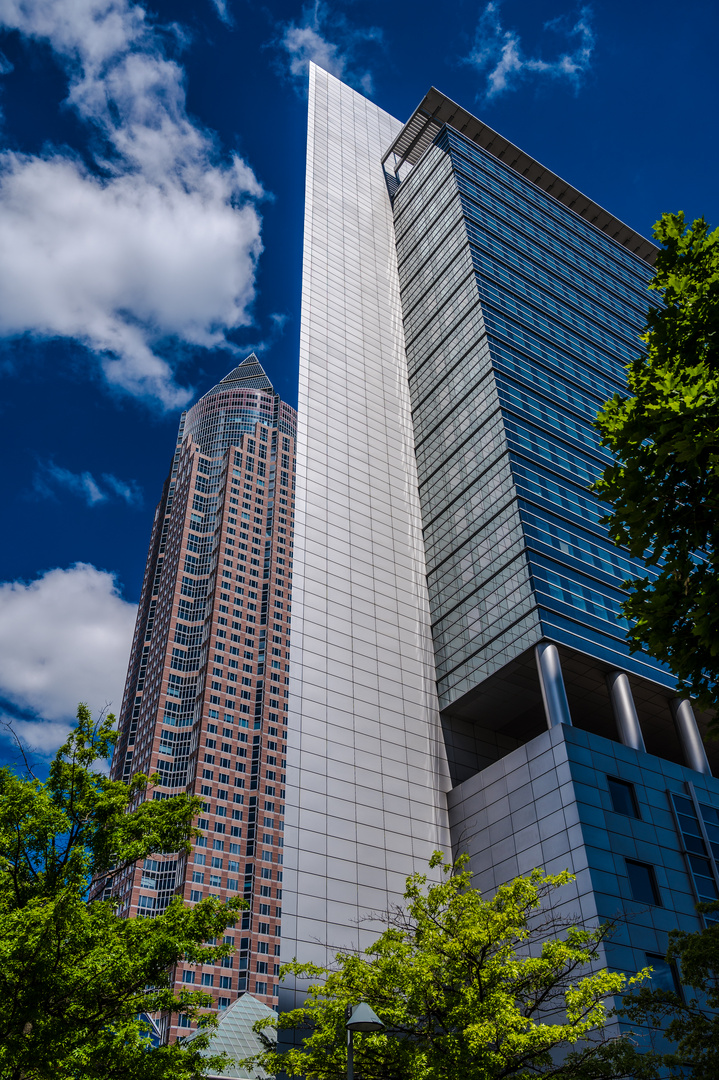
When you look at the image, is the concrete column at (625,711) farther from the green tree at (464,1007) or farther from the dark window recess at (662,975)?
the green tree at (464,1007)

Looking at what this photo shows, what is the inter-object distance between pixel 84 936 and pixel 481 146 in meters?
88.6

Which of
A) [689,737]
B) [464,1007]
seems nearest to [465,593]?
[689,737]

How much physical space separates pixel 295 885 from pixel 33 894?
21.2 meters

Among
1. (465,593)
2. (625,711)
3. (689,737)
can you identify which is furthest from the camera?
(465,593)

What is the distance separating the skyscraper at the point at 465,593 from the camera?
126 feet

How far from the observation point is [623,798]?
128 ft

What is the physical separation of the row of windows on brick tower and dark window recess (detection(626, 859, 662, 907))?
67.6m

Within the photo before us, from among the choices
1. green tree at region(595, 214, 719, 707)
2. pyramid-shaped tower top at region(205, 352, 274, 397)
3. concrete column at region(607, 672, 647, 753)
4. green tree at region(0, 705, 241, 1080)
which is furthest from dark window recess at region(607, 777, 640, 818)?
pyramid-shaped tower top at region(205, 352, 274, 397)

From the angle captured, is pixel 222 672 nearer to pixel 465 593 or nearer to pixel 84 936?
pixel 465 593

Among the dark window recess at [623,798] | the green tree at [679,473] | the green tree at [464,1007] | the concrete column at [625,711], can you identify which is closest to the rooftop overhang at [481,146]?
the concrete column at [625,711]

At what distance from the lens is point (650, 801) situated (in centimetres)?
4003

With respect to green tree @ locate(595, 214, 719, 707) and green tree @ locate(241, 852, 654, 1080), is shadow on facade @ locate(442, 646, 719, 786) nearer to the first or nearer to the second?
green tree @ locate(241, 852, 654, 1080)

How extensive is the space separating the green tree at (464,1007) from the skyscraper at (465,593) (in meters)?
13.1

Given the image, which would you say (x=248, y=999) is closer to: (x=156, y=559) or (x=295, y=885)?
(x=295, y=885)
